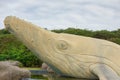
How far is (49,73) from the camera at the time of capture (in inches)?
300

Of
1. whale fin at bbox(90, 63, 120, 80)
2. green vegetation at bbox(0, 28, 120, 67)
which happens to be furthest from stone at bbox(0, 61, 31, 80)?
green vegetation at bbox(0, 28, 120, 67)

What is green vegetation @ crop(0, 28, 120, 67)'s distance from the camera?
1688 centimetres

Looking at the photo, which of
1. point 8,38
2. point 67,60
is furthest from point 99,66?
point 8,38

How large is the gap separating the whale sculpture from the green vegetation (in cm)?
893

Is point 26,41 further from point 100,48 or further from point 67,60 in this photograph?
point 100,48

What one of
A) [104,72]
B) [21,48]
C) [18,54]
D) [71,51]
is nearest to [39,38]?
[71,51]

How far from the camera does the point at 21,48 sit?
20547 millimetres

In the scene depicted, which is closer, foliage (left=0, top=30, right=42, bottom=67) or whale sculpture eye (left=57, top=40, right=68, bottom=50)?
whale sculpture eye (left=57, top=40, right=68, bottom=50)

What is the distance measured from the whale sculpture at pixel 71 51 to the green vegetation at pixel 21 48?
8.93 meters

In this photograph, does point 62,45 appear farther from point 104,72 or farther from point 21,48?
point 21,48

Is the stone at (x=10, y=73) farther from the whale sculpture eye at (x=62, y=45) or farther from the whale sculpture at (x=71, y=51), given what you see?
the whale sculpture eye at (x=62, y=45)

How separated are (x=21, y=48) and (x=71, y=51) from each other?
14304 millimetres

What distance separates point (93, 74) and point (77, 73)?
0.30 m

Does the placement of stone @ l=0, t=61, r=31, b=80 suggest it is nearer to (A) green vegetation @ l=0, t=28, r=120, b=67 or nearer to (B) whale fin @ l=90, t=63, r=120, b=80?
(B) whale fin @ l=90, t=63, r=120, b=80
